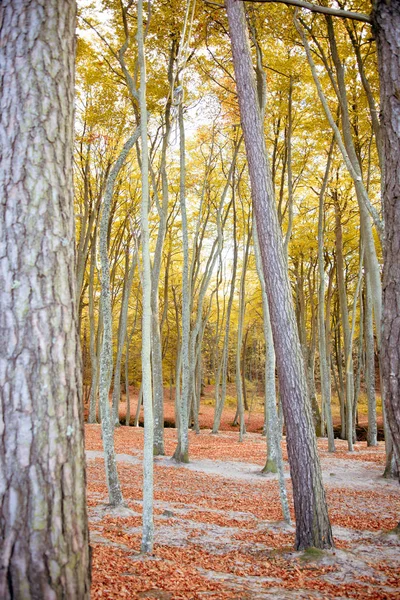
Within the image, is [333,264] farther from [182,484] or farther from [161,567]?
[161,567]

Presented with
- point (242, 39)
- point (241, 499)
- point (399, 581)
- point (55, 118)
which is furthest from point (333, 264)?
point (55, 118)

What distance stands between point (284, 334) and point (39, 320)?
3.05m

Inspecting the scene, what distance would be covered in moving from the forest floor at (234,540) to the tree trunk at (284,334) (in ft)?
1.29

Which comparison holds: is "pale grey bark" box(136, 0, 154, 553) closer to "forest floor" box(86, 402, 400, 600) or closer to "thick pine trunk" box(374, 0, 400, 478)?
"forest floor" box(86, 402, 400, 600)

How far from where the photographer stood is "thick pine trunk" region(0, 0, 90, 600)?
6.07 ft

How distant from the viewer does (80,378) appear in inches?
85.4

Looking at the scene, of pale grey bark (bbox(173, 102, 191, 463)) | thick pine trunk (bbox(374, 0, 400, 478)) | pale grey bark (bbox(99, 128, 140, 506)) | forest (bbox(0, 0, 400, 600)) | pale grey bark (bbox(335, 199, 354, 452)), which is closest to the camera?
forest (bbox(0, 0, 400, 600))

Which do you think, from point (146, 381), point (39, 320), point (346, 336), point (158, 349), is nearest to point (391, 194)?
point (39, 320)

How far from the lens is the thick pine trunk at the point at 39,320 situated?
72.9 inches

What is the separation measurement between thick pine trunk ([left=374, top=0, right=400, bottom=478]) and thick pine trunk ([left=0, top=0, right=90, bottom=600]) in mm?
1758

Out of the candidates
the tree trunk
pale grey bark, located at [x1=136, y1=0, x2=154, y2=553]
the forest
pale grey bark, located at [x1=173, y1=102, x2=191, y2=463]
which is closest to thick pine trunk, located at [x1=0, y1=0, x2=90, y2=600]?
the forest

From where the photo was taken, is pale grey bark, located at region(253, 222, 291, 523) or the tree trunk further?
pale grey bark, located at region(253, 222, 291, 523)

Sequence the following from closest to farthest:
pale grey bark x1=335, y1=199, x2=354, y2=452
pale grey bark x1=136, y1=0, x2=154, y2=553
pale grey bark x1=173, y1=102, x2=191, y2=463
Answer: pale grey bark x1=136, y1=0, x2=154, y2=553, pale grey bark x1=173, y1=102, x2=191, y2=463, pale grey bark x1=335, y1=199, x2=354, y2=452

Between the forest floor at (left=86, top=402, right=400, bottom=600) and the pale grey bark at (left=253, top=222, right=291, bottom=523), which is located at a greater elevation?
the pale grey bark at (left=253, top=222, right=291, bottom=523)
